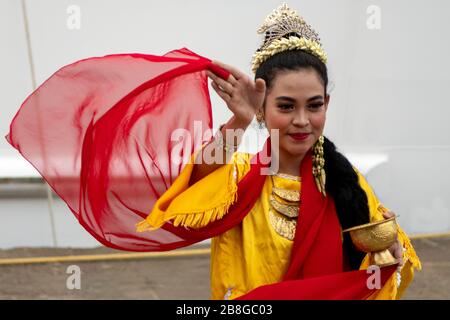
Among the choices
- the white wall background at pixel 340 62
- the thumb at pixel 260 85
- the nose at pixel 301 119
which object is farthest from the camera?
the white wall background at pixel 340 62

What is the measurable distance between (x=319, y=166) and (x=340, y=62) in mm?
3099

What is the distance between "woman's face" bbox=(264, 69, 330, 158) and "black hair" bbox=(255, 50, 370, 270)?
0.12 ft

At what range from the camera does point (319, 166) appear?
8.70 ft

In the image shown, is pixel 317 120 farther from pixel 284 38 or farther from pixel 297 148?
pixel 284 38

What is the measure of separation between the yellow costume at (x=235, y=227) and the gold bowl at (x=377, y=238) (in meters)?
0.07

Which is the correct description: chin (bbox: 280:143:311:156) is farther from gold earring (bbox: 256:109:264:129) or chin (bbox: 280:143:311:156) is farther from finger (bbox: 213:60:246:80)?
finger (bbox: 213:60:246:80)

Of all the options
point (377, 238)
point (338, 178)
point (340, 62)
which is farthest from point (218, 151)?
point (340, 62)

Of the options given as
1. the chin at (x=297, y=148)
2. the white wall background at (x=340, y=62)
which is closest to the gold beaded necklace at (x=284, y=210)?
the chin at (x=297, y=148)

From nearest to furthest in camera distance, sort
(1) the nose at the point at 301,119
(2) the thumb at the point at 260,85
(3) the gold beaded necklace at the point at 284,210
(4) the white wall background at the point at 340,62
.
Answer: (2) the thumb at the point at 260,85
(1) the nose at the point at 301,119
(3) the gold beaded necklace at the point at 284,210
(4) the white wall background at the point at 340,62

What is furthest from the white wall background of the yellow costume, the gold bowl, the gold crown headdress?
the gold bowl

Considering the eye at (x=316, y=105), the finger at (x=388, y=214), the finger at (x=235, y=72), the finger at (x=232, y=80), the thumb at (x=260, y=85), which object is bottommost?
the finger at (x=388, y=214)

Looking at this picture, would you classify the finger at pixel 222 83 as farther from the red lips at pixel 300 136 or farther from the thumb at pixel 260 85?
the red lips at pixel 300 136

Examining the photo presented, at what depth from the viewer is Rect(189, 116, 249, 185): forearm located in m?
2.47

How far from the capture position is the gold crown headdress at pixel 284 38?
8.64 ft
